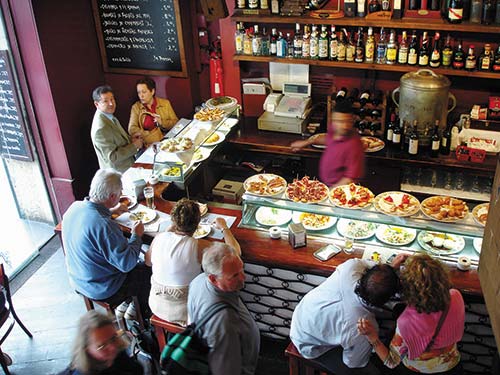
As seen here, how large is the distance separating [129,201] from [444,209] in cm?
224

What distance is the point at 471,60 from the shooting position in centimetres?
458

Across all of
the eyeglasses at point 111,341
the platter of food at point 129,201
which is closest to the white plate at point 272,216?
the platter of food at point 129,201

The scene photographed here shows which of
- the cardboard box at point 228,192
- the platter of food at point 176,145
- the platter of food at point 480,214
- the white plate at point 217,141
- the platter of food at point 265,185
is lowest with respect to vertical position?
the cardboard box at point 228,192

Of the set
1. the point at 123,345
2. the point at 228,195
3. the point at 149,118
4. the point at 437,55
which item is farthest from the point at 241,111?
the point at 123,345

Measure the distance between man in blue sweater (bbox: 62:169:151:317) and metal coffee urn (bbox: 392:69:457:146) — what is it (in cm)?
250

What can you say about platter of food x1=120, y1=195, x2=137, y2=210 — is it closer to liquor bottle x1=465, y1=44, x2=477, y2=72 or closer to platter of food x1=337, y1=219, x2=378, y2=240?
platter of food x1=337, y1=219, x2=378, y2=240

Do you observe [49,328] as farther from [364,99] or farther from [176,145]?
[364,99]

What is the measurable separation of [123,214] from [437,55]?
2.92m

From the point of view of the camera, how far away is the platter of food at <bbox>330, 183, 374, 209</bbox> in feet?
11.8

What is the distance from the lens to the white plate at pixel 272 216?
368 cm

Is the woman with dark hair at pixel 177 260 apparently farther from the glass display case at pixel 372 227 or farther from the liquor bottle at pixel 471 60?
the liquor bottle at pixel 471 60

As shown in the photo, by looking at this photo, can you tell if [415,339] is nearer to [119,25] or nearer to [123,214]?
[123,214]

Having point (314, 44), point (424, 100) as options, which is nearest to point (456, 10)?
point (424, 100)

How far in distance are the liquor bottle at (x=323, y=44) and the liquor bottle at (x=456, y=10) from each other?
1060mm
